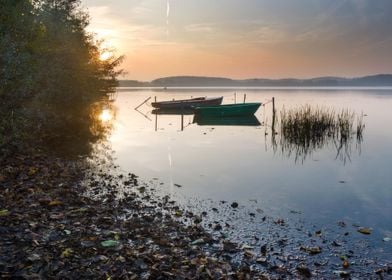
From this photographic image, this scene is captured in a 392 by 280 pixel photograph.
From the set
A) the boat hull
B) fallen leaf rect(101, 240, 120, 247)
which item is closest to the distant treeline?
fallen leaf rect(101, 240, 120, 247)

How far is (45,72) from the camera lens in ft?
90.7

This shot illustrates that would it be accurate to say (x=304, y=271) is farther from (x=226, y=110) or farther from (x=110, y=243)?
(x=226, y=110)

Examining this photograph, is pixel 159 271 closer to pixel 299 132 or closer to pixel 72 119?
→ pixel 299 132

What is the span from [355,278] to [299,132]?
2569cm

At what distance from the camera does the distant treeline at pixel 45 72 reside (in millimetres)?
17000

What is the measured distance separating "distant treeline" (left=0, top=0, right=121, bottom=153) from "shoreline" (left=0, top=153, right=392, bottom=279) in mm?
Result: 5132

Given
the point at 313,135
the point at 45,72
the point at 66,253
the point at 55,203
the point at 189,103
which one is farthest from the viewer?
the point at 189,103

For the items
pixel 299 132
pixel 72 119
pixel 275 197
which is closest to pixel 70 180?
pixel 275 197

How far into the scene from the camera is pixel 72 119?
41500mm

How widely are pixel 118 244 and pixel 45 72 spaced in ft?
74.4

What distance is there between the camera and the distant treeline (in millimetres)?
17000

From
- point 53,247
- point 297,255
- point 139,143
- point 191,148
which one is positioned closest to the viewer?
point 53,247

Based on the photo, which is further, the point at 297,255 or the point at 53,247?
the point at 297,255

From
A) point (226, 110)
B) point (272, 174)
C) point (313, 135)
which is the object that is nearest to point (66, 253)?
point (272, 174)
